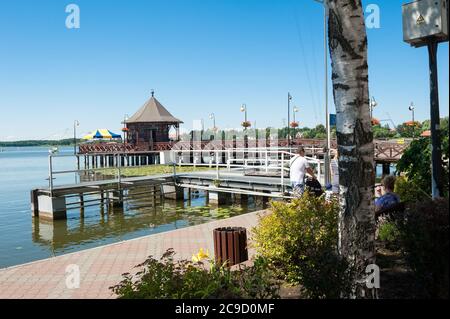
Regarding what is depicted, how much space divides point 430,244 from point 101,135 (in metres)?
51.4

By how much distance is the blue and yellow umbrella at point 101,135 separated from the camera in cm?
5116

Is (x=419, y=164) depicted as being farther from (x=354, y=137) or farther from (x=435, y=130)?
(x=354, y=137)

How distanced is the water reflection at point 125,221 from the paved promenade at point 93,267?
4.79 m

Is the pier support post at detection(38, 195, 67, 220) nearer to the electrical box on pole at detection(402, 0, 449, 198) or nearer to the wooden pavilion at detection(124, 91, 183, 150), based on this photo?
the electrical box on pole at detection(402, 0, 449, 198)

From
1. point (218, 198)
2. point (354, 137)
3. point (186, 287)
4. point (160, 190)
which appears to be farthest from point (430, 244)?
point (160, 190)

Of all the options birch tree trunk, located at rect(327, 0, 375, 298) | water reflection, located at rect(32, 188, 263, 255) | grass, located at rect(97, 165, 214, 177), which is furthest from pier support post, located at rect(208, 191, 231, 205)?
birch tree trunk, located at rect(327, 0, 375, 298)

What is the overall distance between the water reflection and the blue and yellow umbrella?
30.7 meters

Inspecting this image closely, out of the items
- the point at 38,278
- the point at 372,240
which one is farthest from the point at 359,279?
the point at 38,278

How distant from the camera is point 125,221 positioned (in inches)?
707

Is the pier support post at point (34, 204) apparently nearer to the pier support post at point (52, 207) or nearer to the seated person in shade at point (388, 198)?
the pier support post at point (52, 207)

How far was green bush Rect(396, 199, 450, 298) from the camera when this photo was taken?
3355 millimetres

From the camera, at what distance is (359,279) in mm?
4031

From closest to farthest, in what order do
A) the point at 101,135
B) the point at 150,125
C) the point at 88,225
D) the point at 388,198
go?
the point at 388,198 < the point at 88,225 < the point at 150,125 < the point at 101,135
